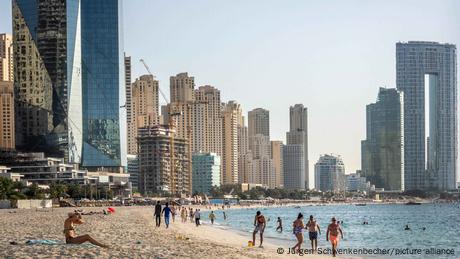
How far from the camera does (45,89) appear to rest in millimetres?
199000

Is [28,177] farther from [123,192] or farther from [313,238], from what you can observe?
[313,238]

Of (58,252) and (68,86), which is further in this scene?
(68,86)

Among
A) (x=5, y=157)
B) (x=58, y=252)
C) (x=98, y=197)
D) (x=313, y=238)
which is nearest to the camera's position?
(x=58, y=252)

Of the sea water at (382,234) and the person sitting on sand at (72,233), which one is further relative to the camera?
the sea water at (382,234)

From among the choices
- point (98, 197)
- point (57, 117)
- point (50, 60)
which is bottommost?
point (98, 197)

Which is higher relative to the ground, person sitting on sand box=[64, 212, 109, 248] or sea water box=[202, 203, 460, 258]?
person sitting on sand box=[64, 212, 109, 248]

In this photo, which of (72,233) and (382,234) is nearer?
(72,233)

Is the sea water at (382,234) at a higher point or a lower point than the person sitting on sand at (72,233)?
lower

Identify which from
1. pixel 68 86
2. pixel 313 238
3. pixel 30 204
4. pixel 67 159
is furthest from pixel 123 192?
pixel 313 238

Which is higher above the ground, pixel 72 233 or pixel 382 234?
pixel 72 233

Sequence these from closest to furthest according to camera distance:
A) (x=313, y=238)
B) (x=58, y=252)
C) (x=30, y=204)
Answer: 1. (x=58, y=252)
2. (x=313, y=238)
3. (x=30, y=204)

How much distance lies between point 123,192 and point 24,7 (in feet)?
177

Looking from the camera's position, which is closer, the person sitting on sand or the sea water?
the person sitting on sand

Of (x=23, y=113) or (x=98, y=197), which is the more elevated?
(x=23, y=113)
